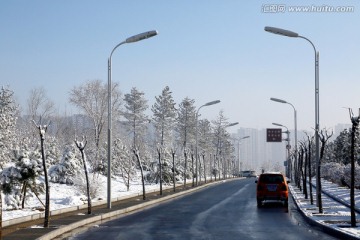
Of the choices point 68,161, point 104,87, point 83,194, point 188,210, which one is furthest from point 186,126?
point 188,210

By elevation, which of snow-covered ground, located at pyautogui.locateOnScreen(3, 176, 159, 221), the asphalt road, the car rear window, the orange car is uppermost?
the car rear window

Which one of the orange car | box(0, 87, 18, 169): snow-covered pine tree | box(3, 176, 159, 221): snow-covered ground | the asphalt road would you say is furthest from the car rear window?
box(0, 87, 18, 169): snow-covered pine tree

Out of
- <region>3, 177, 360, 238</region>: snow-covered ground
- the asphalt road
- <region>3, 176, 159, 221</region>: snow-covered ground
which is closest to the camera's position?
the asphalt road

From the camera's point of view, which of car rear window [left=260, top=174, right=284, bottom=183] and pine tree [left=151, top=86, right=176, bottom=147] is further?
pine tree [left=151, top=86, right=176, bottom=147]

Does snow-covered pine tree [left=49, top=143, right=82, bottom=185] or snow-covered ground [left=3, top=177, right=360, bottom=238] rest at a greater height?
snow-covered pine tree [left=49, top=143, right=82, bottom=185]

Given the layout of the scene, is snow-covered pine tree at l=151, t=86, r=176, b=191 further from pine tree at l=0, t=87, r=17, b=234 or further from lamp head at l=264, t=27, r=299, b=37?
lamp head at l=264, t=27, r=299, b=37

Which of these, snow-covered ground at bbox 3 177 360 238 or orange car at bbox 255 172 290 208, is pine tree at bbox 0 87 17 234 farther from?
orange car at bbox 255 172 290 208

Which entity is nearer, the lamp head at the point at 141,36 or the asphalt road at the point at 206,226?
the asphalt road at the point at 206,226

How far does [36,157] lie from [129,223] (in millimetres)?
12234

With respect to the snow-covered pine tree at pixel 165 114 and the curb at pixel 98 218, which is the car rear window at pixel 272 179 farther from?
the snow-covered pine tree at pixel 165 114

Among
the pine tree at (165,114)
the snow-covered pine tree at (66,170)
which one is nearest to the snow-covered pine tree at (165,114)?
the pine tree at (165,114)

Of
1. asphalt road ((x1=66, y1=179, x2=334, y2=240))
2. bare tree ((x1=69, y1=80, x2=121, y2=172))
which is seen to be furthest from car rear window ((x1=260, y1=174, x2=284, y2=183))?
bare tree ((x1=69, y1=80, x2=121, y2=172))

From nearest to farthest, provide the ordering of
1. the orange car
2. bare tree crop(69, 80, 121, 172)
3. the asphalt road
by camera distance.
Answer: the asphalt road → the orange car → bare tree crop(69, 80, 121, 172)

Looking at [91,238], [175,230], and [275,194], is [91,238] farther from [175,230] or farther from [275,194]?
[275,194]
